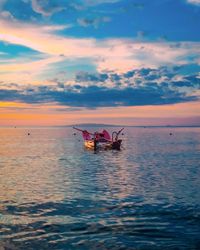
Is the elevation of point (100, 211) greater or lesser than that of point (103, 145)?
lesser

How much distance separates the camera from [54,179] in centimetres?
4725

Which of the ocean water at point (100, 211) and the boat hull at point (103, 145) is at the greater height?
the boat hull at point (103, 145)

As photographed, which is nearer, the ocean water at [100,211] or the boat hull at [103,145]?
the ocean water at [100,211]

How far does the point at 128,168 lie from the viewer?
6062 cm

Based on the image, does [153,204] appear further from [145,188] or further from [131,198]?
[145,188]

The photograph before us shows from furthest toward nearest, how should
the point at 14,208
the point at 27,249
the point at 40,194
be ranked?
the point at 40,194 → the point at 14,208 → the point at 27,249

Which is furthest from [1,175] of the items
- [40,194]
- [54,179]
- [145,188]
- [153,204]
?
[153,204]

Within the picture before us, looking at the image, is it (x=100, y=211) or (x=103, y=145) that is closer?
(x=100, y=211)

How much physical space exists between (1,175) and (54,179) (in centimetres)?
832

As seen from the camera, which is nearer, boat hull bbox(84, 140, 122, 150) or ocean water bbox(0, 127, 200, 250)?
ocean water bbox(0, 127, 200, 250)

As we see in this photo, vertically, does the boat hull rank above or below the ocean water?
above

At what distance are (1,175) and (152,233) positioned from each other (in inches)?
1290

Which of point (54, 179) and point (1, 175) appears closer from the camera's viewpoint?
point (54, 179)

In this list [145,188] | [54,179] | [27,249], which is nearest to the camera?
[27,249]
